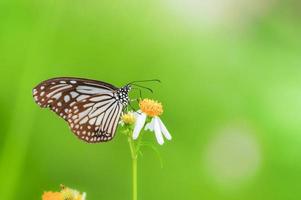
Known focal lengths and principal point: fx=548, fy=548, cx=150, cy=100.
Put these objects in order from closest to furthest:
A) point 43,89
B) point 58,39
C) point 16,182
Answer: point 43,89 → point 16,182 → point 58,39

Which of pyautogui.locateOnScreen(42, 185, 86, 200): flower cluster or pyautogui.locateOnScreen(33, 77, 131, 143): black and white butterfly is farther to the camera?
pyautogui.locateOnScreen(33, 77, 131, 143): black and white butterfly

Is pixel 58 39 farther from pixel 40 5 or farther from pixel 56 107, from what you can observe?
pixel 56 107

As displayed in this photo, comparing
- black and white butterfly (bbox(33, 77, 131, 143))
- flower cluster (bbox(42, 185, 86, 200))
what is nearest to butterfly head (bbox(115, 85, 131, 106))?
black and white butterfly (bbox(33, 77, 131, 143))

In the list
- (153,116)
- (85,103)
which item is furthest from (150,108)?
(85,103)

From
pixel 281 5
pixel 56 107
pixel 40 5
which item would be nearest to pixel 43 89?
pixel 56 107

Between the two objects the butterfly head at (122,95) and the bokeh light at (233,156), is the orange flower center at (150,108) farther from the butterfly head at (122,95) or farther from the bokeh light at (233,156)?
the bokeh light at (233,156)

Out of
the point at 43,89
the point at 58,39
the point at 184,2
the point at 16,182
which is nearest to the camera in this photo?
the point at 43,89

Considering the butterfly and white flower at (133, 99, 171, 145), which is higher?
the butterfly

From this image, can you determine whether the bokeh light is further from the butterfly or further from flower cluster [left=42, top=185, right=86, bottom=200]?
flower cluster [left=42, top=185, right=86, bottom=200]
